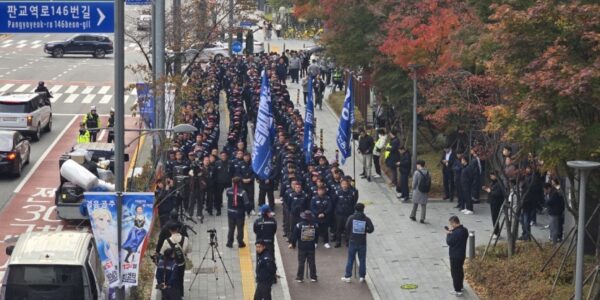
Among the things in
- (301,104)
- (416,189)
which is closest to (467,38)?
(416,189)

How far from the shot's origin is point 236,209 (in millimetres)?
27266

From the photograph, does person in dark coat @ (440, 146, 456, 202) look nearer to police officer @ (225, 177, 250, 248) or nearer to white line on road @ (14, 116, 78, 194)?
police officer @ (225, 177, 250, 248)

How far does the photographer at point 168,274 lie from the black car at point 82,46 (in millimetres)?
52953

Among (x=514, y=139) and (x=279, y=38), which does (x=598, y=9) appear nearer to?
(x=514, y=139)

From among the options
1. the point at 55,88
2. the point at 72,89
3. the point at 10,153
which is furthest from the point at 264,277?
the point at 55,88

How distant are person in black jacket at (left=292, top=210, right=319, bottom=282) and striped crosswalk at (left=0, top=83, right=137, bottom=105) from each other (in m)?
29.7

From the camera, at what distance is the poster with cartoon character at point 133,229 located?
18.8m

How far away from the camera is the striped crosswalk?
178ft

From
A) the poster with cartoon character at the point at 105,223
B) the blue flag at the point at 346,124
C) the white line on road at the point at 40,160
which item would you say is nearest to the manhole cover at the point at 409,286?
the poster with cartoon character at the point at 105,223

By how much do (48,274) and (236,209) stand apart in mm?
7893

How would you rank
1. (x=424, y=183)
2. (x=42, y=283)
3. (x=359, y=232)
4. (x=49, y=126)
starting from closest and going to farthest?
(x=42, y=283) < (x=359, y=232) < (x=424, y=183) < (x=49, y=126)

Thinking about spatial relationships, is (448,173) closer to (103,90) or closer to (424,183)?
(424,183)

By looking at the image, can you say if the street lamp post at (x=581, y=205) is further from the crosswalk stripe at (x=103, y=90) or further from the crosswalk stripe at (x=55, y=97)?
the crosswalk stripe at (x=103, y=90)

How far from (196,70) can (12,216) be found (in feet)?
55.9
